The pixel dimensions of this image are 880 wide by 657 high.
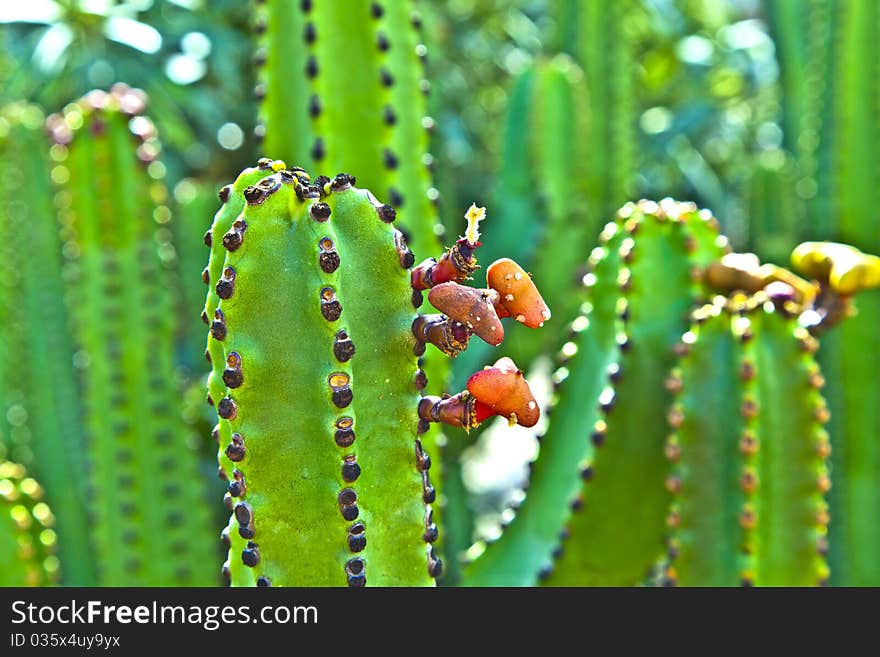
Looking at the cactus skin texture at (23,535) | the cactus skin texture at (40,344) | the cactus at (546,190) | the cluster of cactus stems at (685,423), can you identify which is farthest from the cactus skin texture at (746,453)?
the cactus skin texture at (40,344)

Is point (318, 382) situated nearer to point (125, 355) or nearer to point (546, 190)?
point (125, 355)

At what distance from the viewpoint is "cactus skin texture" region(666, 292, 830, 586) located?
1.75 m

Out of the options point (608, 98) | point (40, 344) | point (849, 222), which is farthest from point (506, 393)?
point (608, 98)

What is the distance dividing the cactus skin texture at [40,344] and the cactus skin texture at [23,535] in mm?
372

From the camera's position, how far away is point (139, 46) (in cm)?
409

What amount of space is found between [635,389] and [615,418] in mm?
60

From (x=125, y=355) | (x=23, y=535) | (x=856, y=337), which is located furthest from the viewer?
(x=856, y=337)

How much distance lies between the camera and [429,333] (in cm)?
125

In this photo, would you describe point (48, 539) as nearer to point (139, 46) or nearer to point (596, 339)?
point (596, 339)

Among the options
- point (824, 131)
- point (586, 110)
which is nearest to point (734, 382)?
point (824, 131)

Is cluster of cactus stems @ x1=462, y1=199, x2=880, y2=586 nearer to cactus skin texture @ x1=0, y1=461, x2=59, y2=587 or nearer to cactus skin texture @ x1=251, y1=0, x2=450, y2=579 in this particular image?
cactus skin texture @ x1=251, y1=0, x2=450, y2=579

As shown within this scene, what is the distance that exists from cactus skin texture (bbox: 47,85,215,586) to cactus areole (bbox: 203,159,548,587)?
3.15 feet

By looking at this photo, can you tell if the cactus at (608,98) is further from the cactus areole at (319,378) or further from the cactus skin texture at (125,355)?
the cactus areole at (319,378)
